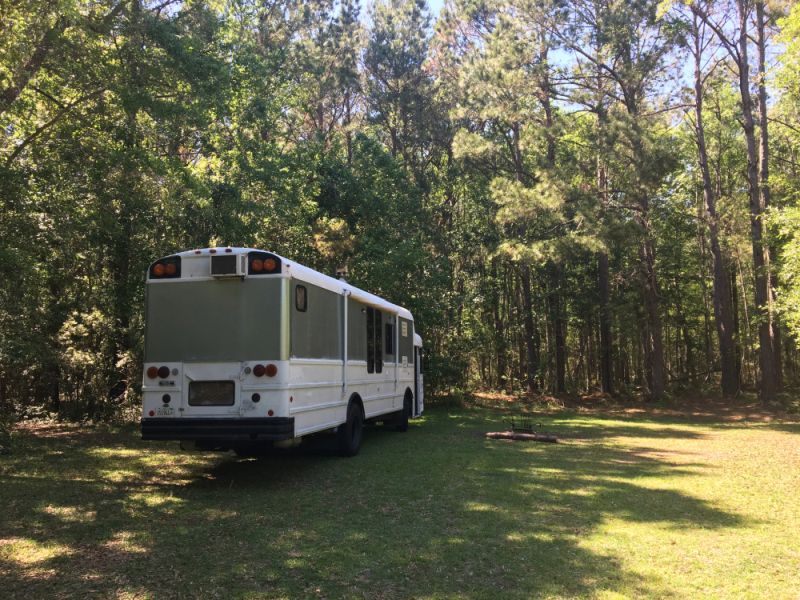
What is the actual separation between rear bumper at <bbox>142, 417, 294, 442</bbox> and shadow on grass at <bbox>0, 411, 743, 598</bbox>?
0.67m

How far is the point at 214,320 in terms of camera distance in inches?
269

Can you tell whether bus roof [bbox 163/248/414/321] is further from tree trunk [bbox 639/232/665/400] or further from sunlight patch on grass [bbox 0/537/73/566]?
tree trunk [bbox 639/232/665/400]

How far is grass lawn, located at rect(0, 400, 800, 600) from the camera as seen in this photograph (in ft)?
13.4

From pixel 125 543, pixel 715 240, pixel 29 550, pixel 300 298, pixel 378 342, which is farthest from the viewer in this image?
pixel 715 240

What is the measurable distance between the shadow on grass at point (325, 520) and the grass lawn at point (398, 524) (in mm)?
21

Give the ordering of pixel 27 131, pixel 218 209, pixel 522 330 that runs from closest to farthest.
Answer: pixel 27 131, pixel 218 209, pixel 522 330

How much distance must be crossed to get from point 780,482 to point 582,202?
11.1 m

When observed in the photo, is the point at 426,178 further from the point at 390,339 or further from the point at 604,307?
the point at 390,339

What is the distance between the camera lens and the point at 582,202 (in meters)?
17.5

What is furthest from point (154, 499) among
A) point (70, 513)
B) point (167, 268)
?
point (167, 268)

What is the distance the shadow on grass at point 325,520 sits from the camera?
4.10 m

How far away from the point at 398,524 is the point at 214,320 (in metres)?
3.18

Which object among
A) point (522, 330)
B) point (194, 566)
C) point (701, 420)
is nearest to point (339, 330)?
point (194, 566)

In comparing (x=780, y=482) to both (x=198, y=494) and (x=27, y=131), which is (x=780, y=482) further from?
(x=27, y=131)
